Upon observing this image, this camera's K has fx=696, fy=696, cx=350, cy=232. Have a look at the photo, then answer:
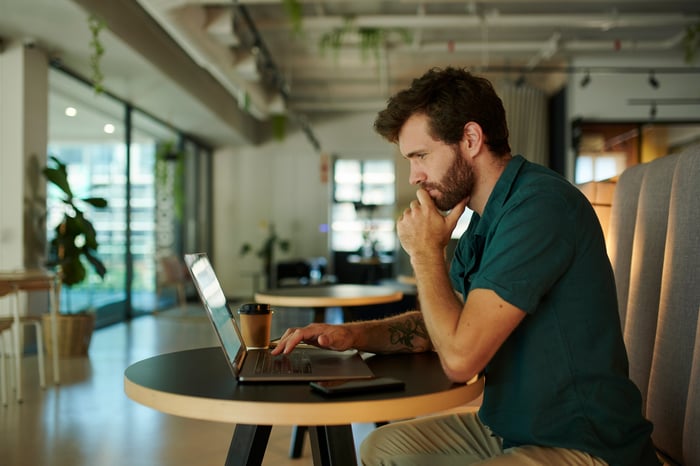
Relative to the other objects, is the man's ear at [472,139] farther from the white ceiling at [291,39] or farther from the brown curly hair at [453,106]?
the white ceiling at [291,39]

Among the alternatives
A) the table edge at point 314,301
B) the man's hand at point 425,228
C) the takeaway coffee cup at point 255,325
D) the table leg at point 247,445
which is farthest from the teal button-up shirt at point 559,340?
the table edge at point 314,301

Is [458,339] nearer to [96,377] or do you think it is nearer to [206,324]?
[96,377]

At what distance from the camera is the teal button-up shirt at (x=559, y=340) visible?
4.25ft

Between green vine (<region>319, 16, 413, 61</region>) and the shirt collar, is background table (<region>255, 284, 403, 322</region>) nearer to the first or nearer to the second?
the shirt collar

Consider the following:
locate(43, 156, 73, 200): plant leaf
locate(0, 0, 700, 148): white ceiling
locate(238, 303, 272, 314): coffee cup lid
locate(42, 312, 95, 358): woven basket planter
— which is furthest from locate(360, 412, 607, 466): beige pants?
locate(43, 156, 73, 200): plant leaf

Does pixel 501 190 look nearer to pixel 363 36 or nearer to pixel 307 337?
pixel 307 337

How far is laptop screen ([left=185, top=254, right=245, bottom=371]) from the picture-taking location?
1355 mm

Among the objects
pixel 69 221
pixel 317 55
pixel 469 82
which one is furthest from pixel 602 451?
pixel 317 55

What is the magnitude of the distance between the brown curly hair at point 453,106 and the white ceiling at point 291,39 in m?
4.37

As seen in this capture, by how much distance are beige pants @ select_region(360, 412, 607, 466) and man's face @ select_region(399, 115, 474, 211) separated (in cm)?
54

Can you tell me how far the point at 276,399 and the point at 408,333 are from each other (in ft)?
1.96

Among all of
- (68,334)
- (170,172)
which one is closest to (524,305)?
(68,334)

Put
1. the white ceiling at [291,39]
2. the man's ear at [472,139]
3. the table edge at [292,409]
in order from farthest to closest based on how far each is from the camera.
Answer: the white ceiling at [291,39] → the man's ear at [472,139] → the table edge at [292,409]

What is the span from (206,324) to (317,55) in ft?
13.2
